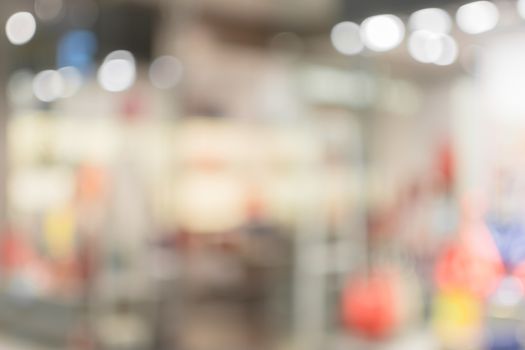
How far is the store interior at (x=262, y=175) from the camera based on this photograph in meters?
1.88

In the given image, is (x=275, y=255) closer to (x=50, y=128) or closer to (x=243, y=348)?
(x=243, y=348)

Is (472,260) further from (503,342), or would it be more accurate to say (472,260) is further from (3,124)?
(3,124)

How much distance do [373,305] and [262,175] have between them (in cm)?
180

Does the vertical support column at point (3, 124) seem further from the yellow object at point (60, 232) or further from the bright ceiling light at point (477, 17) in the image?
the bright ceiling light at point (477, 17)

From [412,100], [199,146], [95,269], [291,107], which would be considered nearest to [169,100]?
[199,146]

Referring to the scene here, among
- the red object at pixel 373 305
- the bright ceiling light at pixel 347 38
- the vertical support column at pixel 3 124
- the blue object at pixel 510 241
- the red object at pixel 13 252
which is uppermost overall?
the bright ceiling light at pixel 347 38

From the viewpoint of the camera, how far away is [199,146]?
4211 millimetres

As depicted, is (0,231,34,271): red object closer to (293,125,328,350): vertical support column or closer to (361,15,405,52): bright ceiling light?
(293,125,328,350): vertical support column

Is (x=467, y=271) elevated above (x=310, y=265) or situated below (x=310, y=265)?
above

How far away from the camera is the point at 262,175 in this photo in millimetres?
4281

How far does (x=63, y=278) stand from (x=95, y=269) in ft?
0.89

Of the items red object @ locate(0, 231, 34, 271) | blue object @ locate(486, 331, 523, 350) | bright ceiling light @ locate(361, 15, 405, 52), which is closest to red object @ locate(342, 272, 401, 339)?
blue object @ locate(486, 331, 523, 350)

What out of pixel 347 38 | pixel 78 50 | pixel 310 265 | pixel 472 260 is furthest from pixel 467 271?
pixel 78 50

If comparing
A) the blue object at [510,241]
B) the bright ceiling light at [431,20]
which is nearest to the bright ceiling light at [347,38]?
the bright ceiling light at [431,20]
